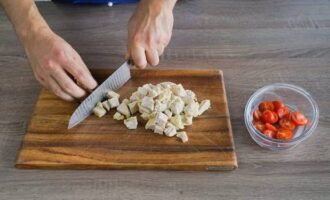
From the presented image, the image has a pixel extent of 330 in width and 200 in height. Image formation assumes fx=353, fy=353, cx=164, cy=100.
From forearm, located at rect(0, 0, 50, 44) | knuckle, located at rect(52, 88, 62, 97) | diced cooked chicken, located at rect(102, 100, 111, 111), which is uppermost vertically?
forearm, located at rect(0, 0, 50, 44)

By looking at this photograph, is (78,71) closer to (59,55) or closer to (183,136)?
(59,55)

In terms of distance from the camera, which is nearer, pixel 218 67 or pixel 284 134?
pixel 284 134

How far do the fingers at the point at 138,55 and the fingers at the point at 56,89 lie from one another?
8.7 inches

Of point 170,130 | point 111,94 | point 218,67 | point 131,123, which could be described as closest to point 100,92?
point 111,94

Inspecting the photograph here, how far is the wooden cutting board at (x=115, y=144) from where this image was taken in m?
0.94

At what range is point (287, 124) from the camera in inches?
39.5

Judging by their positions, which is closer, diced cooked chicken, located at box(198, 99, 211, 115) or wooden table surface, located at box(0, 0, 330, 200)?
wooden table surface, located at box(0, 0, 330, 200)

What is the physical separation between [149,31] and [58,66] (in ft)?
0.93

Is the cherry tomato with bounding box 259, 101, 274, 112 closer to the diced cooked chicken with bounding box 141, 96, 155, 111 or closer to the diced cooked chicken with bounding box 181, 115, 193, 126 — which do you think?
the diced cooked chicken with bounding box 181, 115, 193, 126

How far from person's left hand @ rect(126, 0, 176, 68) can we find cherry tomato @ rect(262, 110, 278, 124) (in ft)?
1.16

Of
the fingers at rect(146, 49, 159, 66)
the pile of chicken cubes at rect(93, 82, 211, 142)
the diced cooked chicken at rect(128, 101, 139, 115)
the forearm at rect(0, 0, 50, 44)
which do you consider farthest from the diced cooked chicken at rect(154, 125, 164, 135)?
the forearm at rect(0, 0, 50, 44)

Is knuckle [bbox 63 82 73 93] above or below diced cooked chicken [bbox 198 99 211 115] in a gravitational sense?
above

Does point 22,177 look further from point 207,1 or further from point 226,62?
point 207,1

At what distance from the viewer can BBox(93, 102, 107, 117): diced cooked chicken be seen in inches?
40.8
